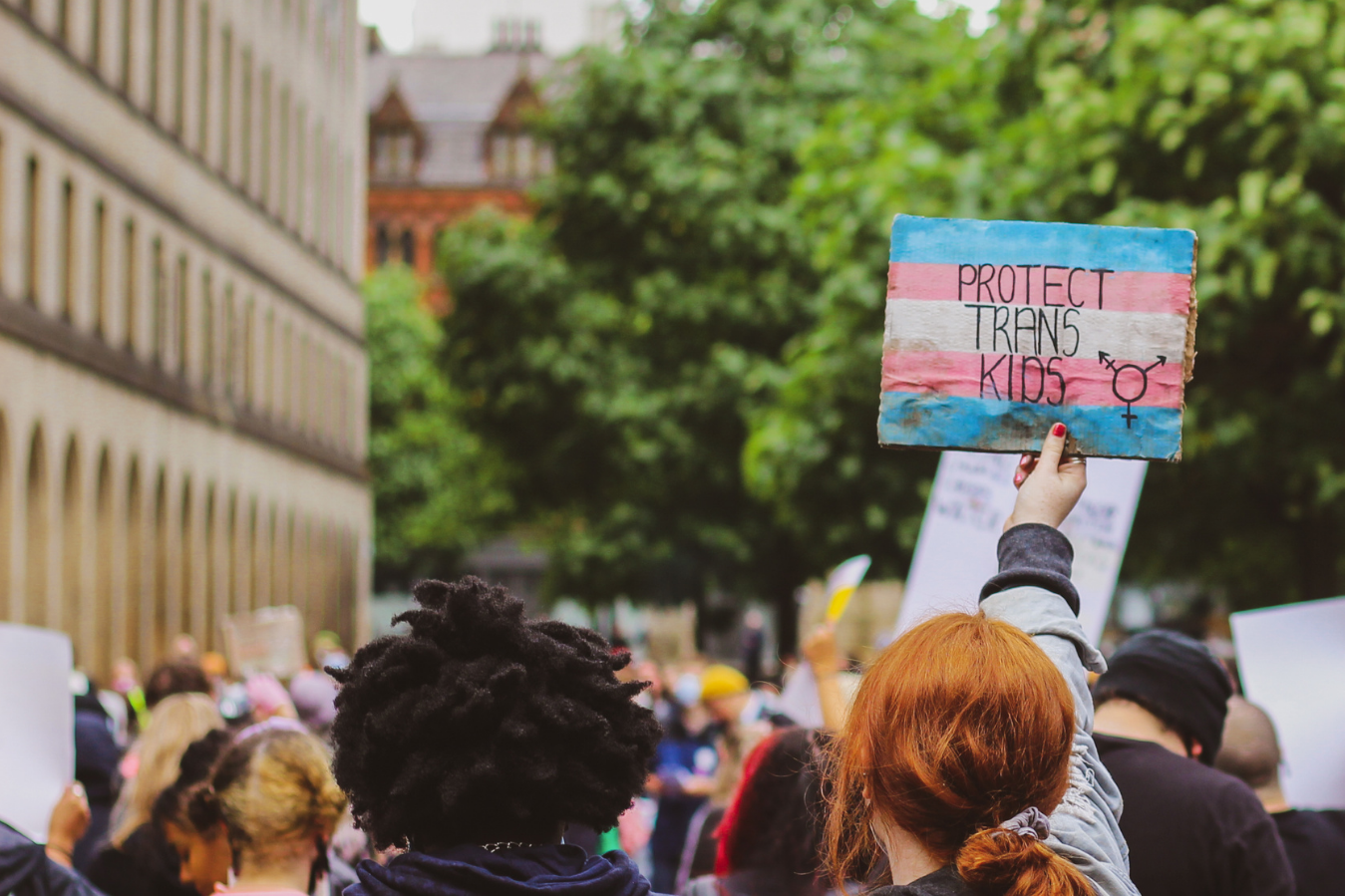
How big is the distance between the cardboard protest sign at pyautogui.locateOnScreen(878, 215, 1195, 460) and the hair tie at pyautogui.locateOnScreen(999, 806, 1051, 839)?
857mm

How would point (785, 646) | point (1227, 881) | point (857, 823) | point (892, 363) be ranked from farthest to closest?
point (785, 646)
point (1227, 881)
point (892, 363)
point (857, 823)

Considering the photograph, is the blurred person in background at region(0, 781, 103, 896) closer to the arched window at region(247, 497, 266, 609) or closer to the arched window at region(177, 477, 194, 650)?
the arched window at region(177, 477, 194, 650)

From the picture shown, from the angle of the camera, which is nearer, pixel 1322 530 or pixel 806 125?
pixel 1322 530

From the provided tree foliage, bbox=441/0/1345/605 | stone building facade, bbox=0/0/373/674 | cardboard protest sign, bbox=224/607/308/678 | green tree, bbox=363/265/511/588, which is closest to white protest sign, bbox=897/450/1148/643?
tree foliage, bbox=441/0/1345/605

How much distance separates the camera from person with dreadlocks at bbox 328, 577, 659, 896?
2623 mm

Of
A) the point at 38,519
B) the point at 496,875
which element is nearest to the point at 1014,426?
the point at 496,875

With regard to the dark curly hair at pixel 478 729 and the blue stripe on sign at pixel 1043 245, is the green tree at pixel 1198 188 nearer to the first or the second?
the blue stripe on sign at pixel 1043 245

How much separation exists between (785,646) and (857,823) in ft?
91.5

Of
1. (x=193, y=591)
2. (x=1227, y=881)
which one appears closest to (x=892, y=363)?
(x=1227, y=881)

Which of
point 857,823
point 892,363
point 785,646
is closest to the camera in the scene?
point 857,823

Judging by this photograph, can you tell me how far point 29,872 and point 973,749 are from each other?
9.02 feet

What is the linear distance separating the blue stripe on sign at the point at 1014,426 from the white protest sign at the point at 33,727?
332cm

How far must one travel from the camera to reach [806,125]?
29281 millimetres

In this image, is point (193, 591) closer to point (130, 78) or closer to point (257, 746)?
point (130, 78)
